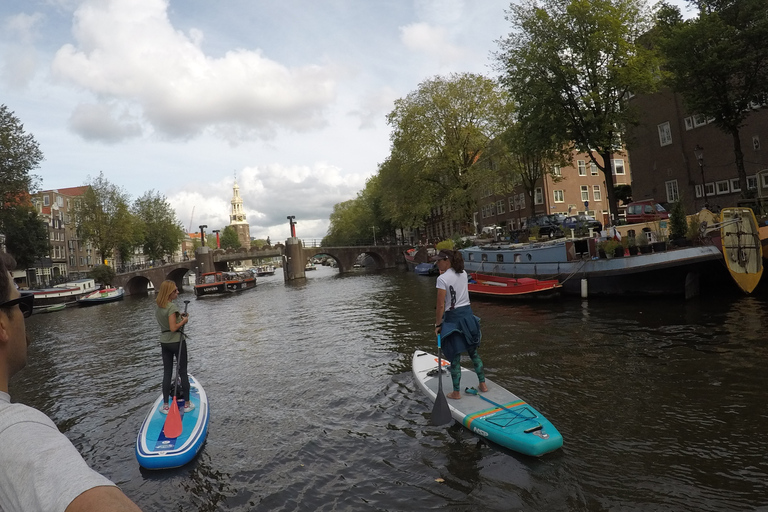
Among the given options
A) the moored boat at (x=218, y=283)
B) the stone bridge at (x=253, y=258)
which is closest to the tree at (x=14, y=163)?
the moored boat at (x=218, y=283)

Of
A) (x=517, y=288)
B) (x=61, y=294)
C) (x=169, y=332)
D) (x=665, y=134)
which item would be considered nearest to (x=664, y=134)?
(x=665, y=134)

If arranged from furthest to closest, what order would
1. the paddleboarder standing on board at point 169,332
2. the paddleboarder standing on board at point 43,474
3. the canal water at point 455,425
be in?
the paddleboarder standing on board at point 169,332
the canal water at point 455,425
the paddleboarder standing on board at point 43,474

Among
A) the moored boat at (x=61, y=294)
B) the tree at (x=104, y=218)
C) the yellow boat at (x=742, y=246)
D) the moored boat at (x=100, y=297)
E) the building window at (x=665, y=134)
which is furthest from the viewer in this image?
the tree at (x=104, y=218)

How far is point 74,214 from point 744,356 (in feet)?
230

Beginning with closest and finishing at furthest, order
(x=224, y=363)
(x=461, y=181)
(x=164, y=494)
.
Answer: (x=164, y=494) → (x=224, y=363) → (x=461, y=181)

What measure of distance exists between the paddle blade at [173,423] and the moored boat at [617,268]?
61.3 feet

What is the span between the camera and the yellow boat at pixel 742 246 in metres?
17.9

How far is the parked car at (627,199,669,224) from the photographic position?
27.1 meters

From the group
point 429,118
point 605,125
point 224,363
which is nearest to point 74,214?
point 429,118

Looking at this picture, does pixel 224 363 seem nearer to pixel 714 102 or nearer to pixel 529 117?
pixel 529 117

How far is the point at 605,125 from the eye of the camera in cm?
2658


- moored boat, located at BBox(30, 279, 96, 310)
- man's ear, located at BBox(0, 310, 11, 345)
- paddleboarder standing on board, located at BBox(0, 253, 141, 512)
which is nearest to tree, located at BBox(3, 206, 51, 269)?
Answer: moored boat, located at BBox(30, 279, 96, 310)

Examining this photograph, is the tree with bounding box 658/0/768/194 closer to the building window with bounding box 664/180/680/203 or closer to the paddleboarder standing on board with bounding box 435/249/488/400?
the building window with bounding box 664/180/680/203

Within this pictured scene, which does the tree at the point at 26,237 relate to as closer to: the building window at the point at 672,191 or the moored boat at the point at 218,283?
the moored boat at the point at 218,283
